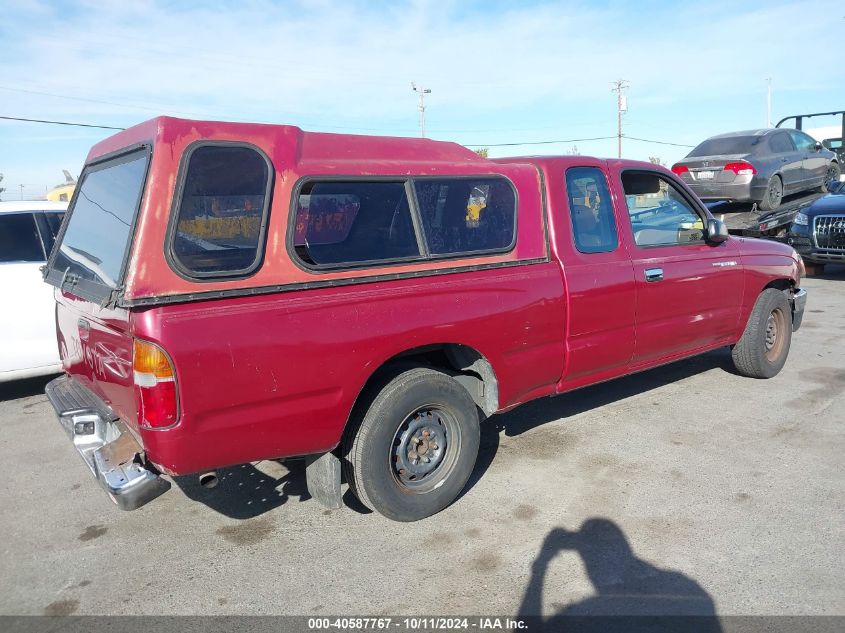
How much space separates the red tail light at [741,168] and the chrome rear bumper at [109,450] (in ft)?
33.6

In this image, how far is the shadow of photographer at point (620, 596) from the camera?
275 centimetres

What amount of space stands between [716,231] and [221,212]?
377 centimetres

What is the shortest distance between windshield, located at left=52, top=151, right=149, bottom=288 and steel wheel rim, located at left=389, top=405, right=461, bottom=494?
162cm

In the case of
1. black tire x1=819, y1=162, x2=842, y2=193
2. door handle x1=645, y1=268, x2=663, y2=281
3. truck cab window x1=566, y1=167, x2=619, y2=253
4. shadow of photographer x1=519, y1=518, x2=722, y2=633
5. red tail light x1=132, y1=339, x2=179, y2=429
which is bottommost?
shadow of photographer x1=519, y1=518, x2=722, y2=633

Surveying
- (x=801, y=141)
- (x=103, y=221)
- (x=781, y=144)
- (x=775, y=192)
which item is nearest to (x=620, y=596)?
(x=103, y=221)

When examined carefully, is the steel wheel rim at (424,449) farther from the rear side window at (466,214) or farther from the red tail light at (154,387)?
the red tail light at (154,387)

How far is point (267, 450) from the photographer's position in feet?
9.98

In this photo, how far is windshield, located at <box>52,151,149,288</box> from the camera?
2980mm

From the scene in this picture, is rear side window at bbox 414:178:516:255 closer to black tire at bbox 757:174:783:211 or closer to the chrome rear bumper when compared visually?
the chrome rear bumper

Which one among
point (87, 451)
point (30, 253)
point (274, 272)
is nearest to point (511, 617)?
point (274, 272)

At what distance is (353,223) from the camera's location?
138 inches

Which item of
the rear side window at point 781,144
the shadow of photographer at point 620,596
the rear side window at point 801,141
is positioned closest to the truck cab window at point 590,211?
the shadow of photographer at point 620,596

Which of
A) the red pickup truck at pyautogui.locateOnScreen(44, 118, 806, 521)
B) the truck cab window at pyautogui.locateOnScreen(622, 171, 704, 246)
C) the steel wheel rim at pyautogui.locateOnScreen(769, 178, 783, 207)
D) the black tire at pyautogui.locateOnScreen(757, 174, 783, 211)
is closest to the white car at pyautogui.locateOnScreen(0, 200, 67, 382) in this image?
the red pickup truck at pyautogui.locateOnScreen(44, 118, 806, 521)

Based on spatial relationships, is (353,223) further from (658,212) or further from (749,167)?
(749,167)
